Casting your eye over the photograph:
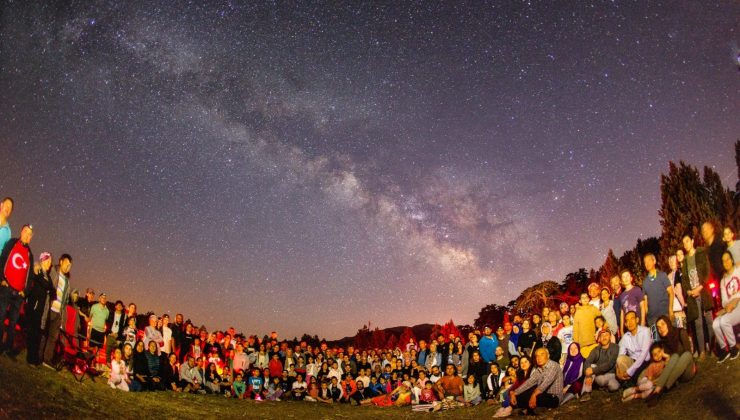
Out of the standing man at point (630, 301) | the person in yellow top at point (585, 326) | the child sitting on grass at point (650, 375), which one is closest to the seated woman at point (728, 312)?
the child sitting on grass at point (650, 375)

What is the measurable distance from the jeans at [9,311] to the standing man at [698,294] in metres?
12.0

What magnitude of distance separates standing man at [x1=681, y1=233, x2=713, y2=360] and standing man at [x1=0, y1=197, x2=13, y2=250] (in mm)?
12204

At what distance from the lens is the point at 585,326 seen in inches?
430

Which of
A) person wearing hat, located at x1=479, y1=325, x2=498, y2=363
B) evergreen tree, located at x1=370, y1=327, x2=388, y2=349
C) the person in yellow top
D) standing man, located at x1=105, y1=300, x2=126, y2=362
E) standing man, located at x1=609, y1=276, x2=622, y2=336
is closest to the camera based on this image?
standing man, located at x1=609, y1=276, x2=622, y2=336

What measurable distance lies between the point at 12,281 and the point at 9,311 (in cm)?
53

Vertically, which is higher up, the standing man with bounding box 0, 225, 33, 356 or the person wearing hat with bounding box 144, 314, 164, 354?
the standing man with bounding box 0, 225, 33, 356

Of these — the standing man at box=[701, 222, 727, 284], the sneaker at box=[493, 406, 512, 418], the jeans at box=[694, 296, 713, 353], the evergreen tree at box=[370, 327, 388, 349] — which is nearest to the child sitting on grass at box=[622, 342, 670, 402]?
the jeans at box=[694, 296, 713, 353]

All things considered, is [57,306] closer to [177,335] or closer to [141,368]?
[141,368]

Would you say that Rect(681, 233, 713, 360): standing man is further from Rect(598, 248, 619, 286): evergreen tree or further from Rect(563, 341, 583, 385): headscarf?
Rect(598, 248, 619, 286): evergreen tree

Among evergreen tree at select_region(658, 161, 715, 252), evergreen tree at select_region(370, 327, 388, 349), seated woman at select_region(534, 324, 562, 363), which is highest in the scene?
evergreen tree at select_region(658, 161, 715, 252)

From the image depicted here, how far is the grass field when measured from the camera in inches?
304

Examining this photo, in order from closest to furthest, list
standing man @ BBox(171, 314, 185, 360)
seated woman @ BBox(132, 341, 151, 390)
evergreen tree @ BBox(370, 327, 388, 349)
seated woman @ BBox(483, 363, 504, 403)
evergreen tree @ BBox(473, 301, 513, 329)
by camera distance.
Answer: seated woman @ BBox(132, 341, 151, 390)
seated woman @ BBox(483, 363, 504, 403)
standing man @ BBox(171, 314, 185, 360)
evergreen tree @ BBox(473, 301, 513, 329)
evergreen tree @ BBox(370, 327, 388, 349)

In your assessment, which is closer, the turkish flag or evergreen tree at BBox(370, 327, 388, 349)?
the turkish flag

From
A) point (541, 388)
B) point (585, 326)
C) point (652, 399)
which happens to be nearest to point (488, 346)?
point (585, 326)
